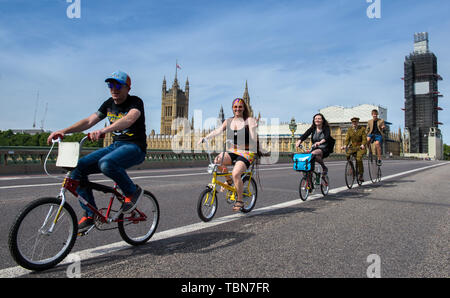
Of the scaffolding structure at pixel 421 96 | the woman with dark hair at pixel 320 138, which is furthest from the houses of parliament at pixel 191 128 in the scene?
the woman with dark hair at pixel 320 138

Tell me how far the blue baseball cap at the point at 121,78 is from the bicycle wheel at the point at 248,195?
2753mm

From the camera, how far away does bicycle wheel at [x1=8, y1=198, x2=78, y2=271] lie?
2.76 m

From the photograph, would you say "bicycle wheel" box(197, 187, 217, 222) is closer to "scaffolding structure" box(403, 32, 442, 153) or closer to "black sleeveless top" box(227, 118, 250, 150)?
"black sleeveless top" box(227, 118, 250, 150)

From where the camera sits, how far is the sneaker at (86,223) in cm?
332

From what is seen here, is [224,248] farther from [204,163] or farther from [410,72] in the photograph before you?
[410,72]

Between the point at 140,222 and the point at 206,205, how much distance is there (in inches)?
49.2

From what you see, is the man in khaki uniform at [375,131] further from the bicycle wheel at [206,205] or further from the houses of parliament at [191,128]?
the houses of parliament at [191,128]

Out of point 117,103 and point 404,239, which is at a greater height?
point 117,103

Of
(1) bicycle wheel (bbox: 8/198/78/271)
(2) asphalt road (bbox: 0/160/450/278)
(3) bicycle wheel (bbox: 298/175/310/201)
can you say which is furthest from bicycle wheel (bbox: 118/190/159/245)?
(3) bicycle wheel (bbox: 298/175/310/201)

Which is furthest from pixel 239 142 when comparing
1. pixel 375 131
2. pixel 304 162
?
pixel 375 131

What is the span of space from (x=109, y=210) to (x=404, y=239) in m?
3.45

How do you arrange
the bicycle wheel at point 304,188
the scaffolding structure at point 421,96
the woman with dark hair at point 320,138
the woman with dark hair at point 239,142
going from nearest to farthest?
the woman with dark hair at point 239,142, the bicycle wheel at point 304,188, the woman with dark hair at point 320,138, the scaffolding structure at point 421,96
